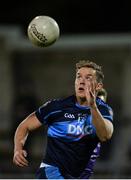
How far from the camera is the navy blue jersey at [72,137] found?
27.1 feet

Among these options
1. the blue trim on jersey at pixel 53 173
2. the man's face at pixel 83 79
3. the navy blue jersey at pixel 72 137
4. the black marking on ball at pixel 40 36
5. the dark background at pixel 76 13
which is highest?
the dark background at pixel 76 13

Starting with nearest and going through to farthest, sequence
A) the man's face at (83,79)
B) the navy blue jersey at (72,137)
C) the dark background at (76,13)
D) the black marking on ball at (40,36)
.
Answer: the man's face at (83,79) → the navy blue jersey at (72,137) → the black marking on ball at (40,36) → the dark background at (76,13)

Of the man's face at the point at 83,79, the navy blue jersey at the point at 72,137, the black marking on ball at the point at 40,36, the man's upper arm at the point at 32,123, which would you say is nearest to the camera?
the man's face at the point at 83,79

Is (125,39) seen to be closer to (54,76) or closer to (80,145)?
(54,76)

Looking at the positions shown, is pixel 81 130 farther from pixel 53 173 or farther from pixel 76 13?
pixel 76 13

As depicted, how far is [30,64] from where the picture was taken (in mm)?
20516

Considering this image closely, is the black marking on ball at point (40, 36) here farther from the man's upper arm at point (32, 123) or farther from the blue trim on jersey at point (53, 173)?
the blue trim on jersey at point (53, 173)

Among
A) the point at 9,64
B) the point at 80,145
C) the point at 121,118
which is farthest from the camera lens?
the point at 9,64

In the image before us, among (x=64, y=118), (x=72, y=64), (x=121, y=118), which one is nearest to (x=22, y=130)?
(x=64, y=118)

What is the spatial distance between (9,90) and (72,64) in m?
1.69

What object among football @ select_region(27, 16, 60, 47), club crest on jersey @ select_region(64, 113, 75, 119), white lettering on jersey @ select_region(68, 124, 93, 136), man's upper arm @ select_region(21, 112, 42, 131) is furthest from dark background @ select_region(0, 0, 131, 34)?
white lettering on jersey @ select_region(68, 124, 93, 136)

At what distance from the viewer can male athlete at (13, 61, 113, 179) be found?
824 cm

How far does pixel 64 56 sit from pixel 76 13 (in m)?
1.87

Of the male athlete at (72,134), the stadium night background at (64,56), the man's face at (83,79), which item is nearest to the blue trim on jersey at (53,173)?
the male athlete at (72,134)
